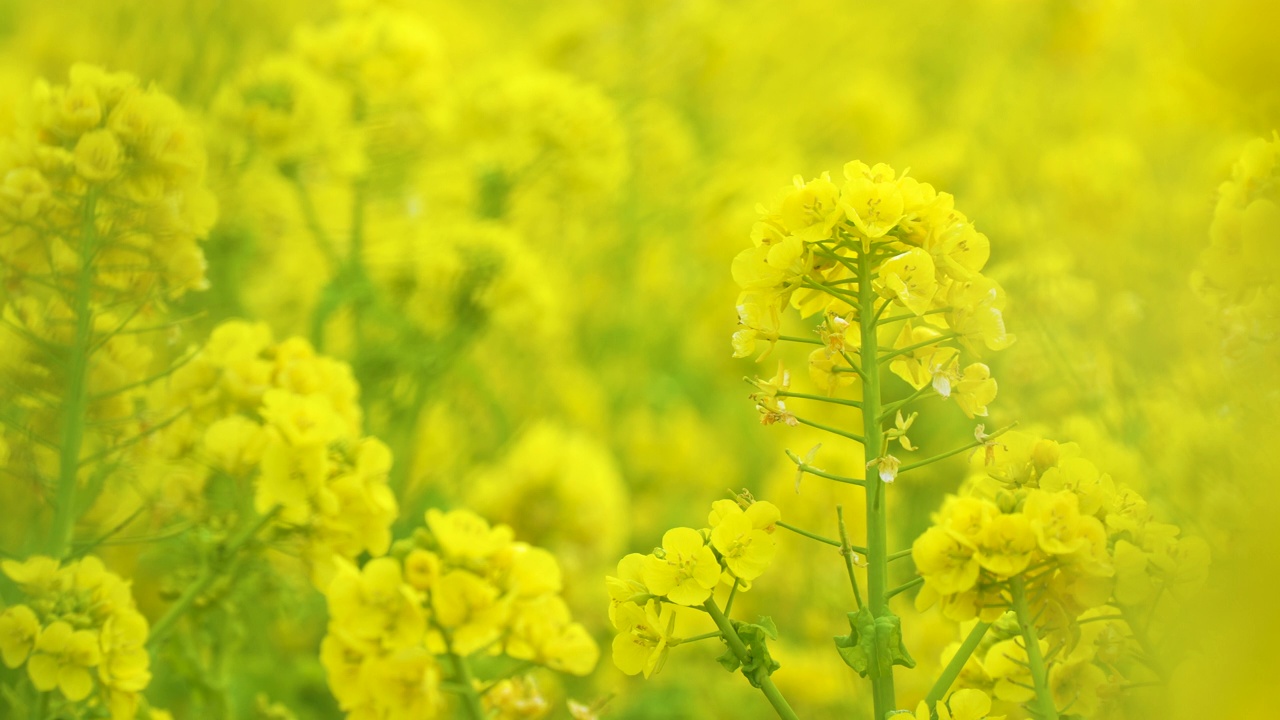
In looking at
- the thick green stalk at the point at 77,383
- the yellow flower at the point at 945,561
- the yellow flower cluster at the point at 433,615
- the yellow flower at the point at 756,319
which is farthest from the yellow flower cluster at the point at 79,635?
the yellow flower at the point at 945,561

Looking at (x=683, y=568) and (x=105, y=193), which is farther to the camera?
(x=105, y=193)

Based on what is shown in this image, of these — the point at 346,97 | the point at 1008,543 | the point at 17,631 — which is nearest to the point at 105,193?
the point at 17,631

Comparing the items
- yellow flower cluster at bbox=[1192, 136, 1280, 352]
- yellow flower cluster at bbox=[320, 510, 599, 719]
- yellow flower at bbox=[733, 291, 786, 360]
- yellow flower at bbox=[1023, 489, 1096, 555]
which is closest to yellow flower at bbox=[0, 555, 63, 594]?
yellow flower cluster at bbox=[320, 510, 599, 719]

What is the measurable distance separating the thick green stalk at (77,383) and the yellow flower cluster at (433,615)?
16.5 inches

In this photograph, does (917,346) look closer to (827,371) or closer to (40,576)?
(827,371)

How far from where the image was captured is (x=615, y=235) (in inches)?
142

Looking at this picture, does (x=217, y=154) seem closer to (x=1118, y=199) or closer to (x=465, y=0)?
(x=1118, y=199)

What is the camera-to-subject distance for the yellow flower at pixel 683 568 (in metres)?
0.88

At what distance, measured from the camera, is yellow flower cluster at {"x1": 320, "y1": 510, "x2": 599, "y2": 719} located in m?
1.00

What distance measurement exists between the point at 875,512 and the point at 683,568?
160mm

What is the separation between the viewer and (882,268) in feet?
2.99

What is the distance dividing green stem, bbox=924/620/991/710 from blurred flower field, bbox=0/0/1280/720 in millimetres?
19

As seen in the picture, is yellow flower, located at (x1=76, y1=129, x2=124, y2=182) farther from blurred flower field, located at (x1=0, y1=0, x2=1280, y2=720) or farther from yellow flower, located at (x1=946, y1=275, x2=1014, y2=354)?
yellow flower, located at (x1=946, y1=275, x2=1014, y2=354)

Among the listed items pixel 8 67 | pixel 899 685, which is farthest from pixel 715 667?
pixel 8 67
